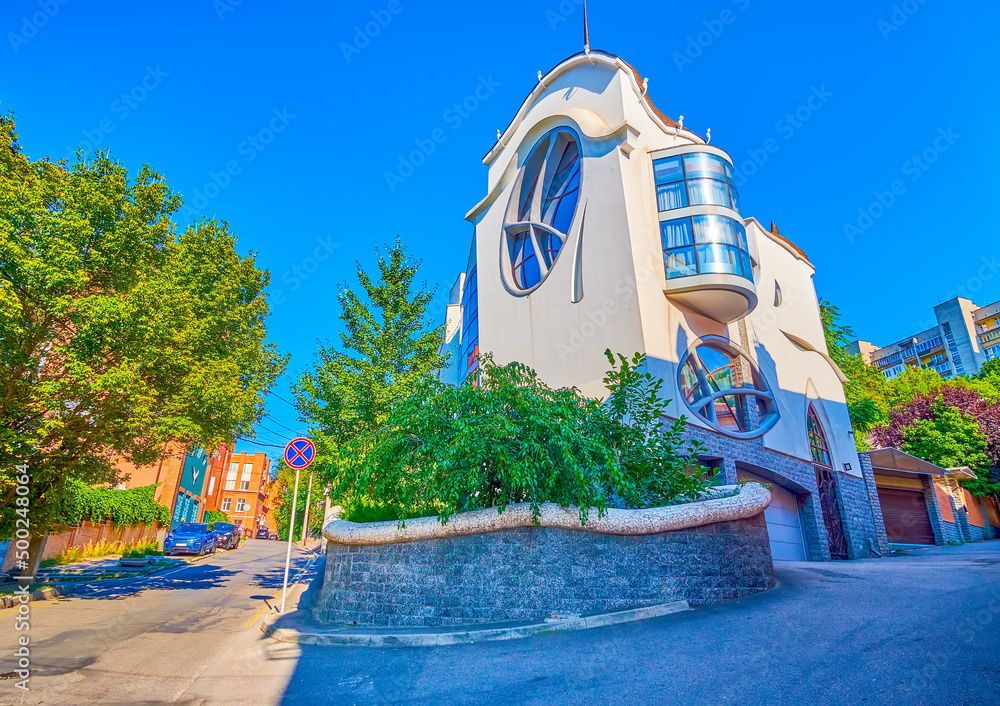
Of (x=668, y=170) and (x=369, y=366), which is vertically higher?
(x=668, y=170)

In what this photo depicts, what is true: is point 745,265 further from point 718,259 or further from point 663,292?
point 663,292

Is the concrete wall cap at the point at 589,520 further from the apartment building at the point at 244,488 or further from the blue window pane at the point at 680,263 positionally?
the apartment building at the point at 244,488

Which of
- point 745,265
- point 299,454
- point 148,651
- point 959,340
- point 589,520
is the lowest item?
point 148,651

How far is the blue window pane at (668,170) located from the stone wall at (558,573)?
1375cm

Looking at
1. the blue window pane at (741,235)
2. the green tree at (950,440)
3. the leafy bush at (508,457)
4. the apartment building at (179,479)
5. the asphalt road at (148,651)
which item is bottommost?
the asphalt road at (148,651)

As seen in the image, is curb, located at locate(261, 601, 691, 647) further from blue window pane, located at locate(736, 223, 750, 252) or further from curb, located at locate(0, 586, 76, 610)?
blue window pane, located at locate(736, 223, 750, 252)

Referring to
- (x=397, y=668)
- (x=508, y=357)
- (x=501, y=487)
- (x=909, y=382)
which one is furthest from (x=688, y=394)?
(x=909, y=382)

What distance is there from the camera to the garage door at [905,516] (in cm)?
2456

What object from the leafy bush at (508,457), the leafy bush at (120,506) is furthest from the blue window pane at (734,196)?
the leafy bush at (120,506)

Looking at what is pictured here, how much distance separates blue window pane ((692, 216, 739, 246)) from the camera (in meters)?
→ 17.2

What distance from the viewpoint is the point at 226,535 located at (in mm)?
30766

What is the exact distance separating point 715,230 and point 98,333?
16426mm

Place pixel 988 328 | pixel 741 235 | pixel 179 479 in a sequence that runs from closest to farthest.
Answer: pixel 741 235 < pixel 179 479 < pixel 988 328

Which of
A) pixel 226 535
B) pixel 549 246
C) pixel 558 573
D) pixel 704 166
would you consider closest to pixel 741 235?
pixel 704 166
